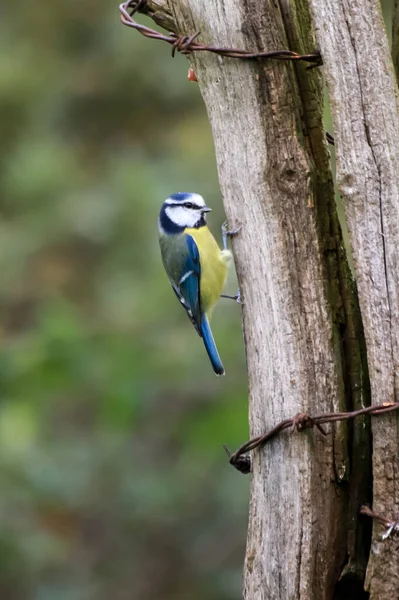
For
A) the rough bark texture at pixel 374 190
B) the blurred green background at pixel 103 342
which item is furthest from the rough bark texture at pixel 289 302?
the blurred green background at pixel 103 342

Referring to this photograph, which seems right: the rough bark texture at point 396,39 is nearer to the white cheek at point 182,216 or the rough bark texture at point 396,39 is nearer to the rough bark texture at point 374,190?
the rough bark texture at point 374,190

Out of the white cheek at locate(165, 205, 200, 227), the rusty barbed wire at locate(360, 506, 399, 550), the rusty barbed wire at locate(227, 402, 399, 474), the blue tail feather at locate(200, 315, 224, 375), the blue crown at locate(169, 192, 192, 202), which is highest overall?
the blue crown at locate(169, 192, 192, 202)

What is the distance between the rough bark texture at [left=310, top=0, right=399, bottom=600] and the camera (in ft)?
7.31

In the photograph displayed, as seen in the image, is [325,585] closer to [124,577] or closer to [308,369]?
[308,369]

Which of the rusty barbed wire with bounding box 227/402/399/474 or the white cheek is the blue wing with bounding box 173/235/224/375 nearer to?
the white cheek

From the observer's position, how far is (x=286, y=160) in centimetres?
240

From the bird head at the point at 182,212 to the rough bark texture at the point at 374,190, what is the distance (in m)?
1.64

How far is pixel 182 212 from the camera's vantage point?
158 inches

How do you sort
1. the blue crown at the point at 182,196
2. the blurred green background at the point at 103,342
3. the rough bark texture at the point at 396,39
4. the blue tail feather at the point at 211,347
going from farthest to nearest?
the blurred green background at the point at 103,342 → the blue crown at the point at 182,196 → the blue tail feather at the point at 211,347 → the rough bark texture at the point at 396,39

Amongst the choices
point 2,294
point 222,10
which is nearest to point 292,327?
point 222,10

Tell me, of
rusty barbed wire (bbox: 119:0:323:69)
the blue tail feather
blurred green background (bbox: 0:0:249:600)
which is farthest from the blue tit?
rusty barbed wire (bbox: 119:0:323:69)

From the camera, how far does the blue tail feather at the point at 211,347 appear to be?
3.78m

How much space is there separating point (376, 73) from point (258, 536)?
1236 millimetres

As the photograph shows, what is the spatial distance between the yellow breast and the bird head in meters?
0.04
